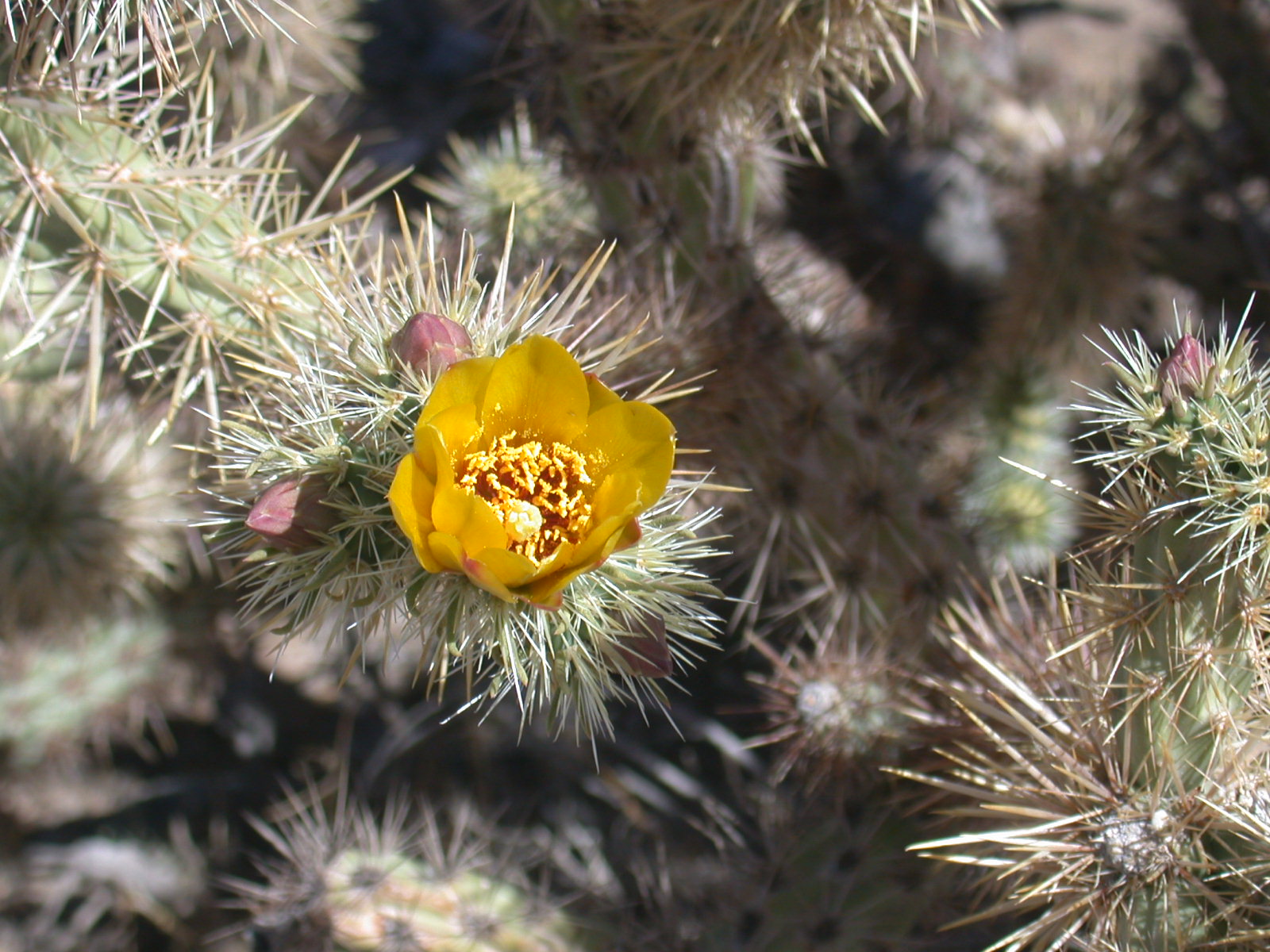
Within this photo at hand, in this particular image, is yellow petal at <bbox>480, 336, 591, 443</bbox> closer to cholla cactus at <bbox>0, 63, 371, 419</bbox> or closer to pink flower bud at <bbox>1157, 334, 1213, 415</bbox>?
cholla cactus at <bbox>0, 63, 371, 419</bbox>

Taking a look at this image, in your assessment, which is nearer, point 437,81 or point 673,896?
point 673,896

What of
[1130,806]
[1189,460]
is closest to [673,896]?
[1130,806]

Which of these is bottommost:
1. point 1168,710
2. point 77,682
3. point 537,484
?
A: point 77,682

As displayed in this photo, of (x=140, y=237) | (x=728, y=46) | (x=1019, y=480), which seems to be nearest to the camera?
(x=140, y=237)

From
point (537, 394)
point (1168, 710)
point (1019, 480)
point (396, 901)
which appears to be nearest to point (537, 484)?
point (537, 394)

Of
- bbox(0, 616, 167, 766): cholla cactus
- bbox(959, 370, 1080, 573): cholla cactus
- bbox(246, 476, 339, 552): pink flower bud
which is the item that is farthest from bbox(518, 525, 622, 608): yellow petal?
bbox(0, 616, 167, 766): cholla cactus

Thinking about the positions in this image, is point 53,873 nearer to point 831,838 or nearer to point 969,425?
point 831,838

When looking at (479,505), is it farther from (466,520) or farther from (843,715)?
(843,715)
